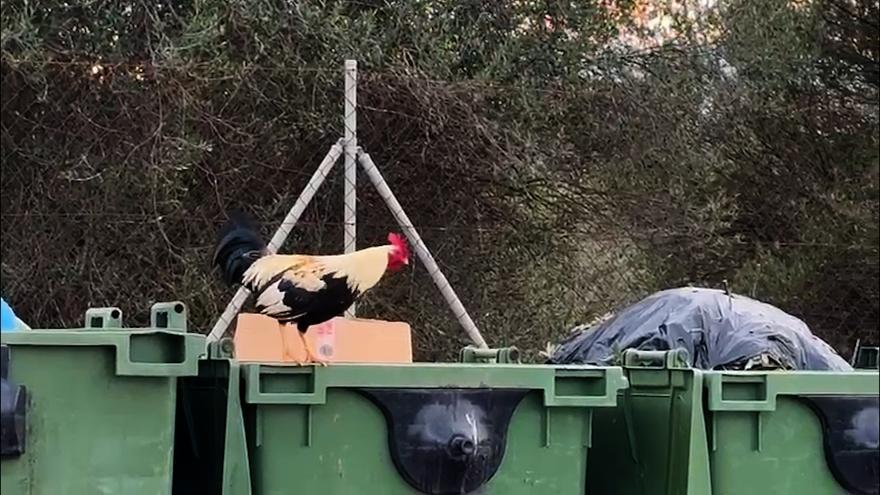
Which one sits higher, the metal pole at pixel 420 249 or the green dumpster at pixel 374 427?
the metal pole at pixel 420 249

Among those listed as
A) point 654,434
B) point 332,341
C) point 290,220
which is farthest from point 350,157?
point 654,434

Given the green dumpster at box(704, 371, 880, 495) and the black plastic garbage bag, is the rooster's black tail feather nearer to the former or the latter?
the black plastic garbage bag

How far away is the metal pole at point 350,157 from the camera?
4777 millimetres

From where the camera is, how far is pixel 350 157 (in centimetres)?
481

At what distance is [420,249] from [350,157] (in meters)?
0.48

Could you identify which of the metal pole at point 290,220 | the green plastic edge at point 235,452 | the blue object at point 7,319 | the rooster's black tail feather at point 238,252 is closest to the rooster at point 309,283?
the rooster's black tail feather at point 238,252

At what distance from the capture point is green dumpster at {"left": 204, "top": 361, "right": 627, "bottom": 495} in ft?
9.37

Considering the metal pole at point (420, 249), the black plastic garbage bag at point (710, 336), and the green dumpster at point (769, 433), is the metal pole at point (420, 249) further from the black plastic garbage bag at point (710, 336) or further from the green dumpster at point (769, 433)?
the green dumpster at point (769, 433)

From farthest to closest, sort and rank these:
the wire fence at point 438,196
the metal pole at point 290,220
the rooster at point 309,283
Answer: the wire fence at point 438,196 < the metal pole at point 290,220 < the rooster at point 309,283

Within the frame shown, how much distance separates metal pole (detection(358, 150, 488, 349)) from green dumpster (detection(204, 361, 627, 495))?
193 cm

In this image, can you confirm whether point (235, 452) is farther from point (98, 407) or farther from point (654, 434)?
point (654, 434)

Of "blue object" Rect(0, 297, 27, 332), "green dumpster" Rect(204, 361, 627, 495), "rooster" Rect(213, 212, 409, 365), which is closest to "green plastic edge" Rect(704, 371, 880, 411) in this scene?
"green dumpster" Rect(204, 361, 627, 495)

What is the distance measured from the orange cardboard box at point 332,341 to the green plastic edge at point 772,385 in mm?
1108

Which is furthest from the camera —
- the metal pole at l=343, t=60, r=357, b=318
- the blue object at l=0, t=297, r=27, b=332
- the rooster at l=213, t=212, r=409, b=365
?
the metal pole at l=343, t=60, r=357, b=318
